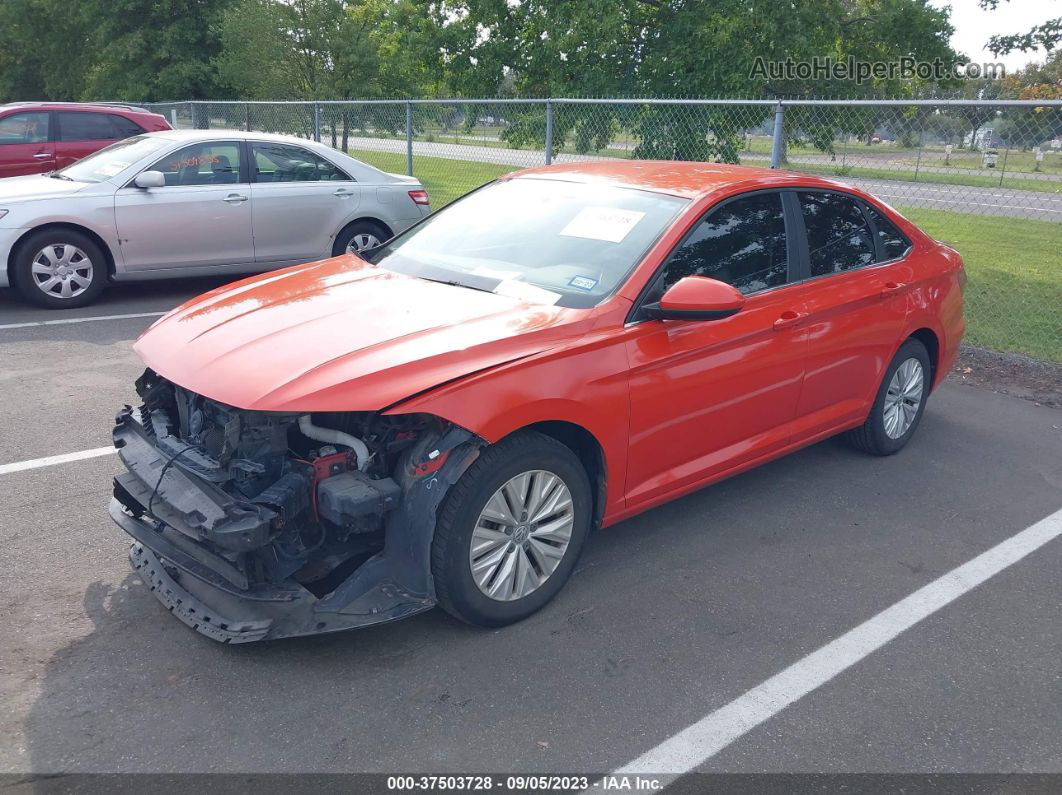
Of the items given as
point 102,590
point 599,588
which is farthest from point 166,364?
point 599,588

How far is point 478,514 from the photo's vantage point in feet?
11.2

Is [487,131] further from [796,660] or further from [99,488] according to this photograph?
[796,660]

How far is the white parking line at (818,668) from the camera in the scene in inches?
118

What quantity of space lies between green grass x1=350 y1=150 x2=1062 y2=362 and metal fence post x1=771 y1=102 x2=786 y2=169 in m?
1.66

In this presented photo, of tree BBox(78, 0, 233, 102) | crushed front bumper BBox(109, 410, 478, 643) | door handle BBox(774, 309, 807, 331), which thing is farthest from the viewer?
tree BBox(78, 0, 233, 102)

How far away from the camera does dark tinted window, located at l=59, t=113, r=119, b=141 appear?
12.5 metres

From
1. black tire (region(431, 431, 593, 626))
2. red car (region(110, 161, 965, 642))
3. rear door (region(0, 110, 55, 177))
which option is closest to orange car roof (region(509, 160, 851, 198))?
red car (region(110, 161, 965, 642))

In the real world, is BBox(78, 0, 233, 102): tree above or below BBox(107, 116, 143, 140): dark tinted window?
above

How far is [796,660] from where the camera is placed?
139 inches

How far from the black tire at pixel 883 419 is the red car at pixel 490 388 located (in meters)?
0.24

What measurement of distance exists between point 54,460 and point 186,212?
4.27 m

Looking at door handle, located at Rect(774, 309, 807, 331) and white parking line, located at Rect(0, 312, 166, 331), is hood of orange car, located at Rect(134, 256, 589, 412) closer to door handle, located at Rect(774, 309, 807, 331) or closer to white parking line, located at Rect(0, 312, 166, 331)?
door handle, located at Rect(774, 309, 807, 331)

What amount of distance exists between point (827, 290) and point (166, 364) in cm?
318

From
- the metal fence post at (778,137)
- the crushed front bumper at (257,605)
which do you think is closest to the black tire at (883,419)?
the crushed front bumper at (257,605)
